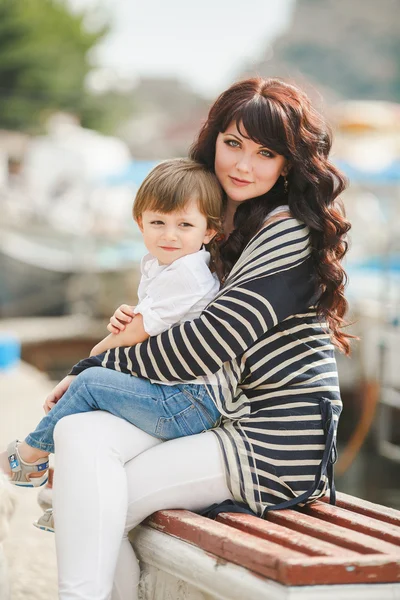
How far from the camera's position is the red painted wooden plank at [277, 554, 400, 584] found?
200 centimetres

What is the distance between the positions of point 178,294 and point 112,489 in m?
0.60

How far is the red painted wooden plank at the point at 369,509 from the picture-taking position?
2.55 m

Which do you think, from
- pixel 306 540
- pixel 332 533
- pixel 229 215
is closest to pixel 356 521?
pixel 332 533

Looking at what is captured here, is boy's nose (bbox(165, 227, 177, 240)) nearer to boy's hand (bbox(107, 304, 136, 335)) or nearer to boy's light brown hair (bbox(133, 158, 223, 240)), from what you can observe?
boy's light brown hair (bbox(133, 158, 223, 240))

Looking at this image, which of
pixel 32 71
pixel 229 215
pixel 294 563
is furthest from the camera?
pixel 32 71

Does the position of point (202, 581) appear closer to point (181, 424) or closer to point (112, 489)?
point (112, 489)

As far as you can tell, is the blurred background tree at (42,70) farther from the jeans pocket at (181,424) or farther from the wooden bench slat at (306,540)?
the wooden bench slat at (306,540)

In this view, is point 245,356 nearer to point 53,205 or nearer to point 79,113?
point 53,205

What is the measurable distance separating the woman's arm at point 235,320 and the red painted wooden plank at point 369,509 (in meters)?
0.57

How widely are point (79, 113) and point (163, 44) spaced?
25683 mm

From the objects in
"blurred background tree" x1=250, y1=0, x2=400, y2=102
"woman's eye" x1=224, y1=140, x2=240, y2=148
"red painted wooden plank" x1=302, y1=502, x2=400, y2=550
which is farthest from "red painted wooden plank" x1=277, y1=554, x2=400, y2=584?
"blurred background tree" x1=250, y1=0, x2=400, y2=102

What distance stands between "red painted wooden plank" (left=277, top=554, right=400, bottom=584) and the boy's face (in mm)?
1047

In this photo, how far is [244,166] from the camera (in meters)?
2.72

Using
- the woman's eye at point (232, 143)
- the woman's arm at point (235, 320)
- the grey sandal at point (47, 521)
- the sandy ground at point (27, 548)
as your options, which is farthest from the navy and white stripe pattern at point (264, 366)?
the sandy ground at point (27, 548)
